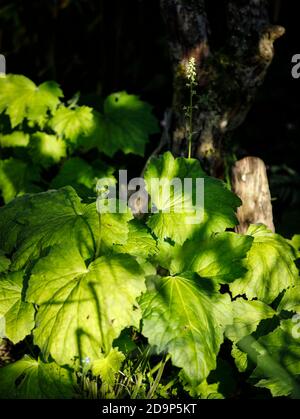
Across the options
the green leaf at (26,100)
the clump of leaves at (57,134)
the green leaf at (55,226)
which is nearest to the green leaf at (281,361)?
the green leaf at (55,226)

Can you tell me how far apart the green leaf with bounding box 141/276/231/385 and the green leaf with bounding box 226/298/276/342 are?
0.21 metres

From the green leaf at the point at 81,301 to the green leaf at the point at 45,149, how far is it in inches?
52.3

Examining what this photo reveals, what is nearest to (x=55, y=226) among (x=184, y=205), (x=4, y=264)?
(x=4, y=264)

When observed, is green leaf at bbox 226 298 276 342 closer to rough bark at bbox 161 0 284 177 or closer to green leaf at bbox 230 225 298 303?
green leaf at bbox 230 225 298 303

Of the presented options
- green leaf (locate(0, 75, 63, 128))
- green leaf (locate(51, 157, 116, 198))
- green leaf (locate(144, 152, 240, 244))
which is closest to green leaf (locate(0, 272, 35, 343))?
green leaf (locate(144, 152, 240, 244))

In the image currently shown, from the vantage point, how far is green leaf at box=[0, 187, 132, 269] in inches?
63.7

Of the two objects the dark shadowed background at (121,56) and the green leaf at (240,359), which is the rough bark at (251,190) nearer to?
the green leaf at (240,359)

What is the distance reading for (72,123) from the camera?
262cm

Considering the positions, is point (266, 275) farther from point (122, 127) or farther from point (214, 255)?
point (122, 127)

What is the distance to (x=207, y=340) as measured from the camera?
4.78 feet

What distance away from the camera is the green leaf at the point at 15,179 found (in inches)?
110

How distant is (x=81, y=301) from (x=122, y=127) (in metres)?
1.64

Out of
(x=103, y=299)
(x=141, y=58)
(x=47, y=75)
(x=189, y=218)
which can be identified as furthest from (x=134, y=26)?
(x=103, y=299)

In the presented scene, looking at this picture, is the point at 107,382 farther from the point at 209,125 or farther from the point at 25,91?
the point at 25,91
